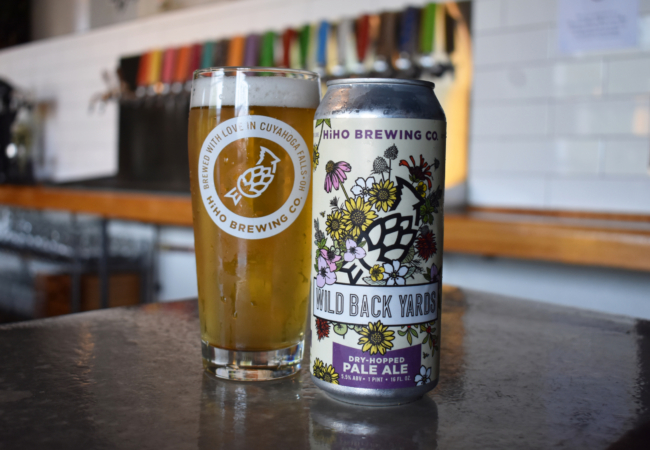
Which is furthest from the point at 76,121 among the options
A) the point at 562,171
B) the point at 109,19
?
the point at 562,171

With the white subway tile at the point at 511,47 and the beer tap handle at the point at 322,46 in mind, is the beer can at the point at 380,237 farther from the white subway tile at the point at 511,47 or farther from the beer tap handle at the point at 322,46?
the beer tap handle at the point at 322,46

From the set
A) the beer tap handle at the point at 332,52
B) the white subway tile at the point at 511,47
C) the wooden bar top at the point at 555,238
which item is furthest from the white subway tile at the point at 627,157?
the beer tap handle at the point at 332,52

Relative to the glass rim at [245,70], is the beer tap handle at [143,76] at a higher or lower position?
higher

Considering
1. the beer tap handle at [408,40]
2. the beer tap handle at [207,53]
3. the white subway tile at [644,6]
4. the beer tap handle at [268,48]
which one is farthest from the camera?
the beer tap handle at [207,53]

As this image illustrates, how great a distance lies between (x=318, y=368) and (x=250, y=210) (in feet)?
0.39

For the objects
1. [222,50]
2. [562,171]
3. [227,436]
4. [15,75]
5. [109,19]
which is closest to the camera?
[227,436]

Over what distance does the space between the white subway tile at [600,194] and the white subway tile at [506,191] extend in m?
0.05

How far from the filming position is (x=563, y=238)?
1.51 m

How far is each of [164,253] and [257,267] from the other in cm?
271

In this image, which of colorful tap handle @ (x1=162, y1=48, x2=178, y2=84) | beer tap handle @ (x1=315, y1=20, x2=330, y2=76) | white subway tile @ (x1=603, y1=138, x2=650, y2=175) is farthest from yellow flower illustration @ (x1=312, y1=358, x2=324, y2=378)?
colorful tap handle @ (x1=162, y1=48, x2=178, y2=84)

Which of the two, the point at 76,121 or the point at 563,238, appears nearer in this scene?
the point at 563,238

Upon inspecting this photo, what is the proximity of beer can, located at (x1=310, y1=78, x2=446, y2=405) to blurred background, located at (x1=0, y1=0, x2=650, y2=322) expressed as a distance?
119 cm

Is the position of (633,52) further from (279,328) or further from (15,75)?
(15,75)

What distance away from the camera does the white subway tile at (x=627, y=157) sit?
1.96 meters
